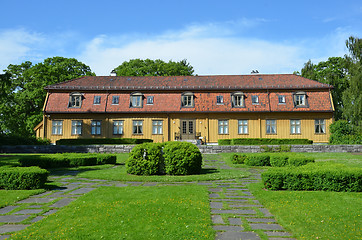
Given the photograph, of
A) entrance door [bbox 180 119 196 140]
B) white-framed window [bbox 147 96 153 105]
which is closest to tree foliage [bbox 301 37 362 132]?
entrance door [bbox 180 119 196 140]

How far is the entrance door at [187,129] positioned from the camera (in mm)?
31844

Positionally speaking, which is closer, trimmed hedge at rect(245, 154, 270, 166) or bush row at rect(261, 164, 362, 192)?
bush row at rect(261, 164, 362, 192)

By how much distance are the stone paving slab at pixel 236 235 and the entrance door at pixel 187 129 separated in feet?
86.0

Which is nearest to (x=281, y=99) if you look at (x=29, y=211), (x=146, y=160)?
(x=146, y=160)

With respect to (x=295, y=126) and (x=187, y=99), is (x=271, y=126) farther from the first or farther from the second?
(x=187, y=99)

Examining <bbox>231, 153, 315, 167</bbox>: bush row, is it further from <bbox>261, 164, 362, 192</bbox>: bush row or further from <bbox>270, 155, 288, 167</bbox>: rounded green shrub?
<bbox>261, 164, 362, 192</bbox>: bush row

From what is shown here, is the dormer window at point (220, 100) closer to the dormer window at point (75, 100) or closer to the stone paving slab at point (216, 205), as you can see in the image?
the dormer window at point (75, 100)

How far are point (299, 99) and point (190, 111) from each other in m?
11.6

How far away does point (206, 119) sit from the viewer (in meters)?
31.9

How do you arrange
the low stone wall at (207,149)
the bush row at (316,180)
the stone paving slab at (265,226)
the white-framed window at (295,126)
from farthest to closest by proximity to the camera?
1. the white-framed window at (295,126)
2. the low stone wall at (207,149)
3. the bush row at (316,180)
4. the stone paving slab at (265,226)

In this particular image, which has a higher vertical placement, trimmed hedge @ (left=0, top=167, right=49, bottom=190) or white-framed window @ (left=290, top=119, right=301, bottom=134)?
white-framed window @ (left=290, top=119, right=301, bottom=134)

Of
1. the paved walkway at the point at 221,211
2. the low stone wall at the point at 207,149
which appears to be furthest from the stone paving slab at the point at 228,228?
the low stone wall at the point at 207,149

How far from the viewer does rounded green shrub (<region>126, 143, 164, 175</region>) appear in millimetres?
12781

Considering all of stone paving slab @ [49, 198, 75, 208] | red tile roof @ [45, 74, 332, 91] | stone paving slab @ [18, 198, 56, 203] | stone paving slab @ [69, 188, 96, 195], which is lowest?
stone paving slab @ [49, 198, 75, 208]
